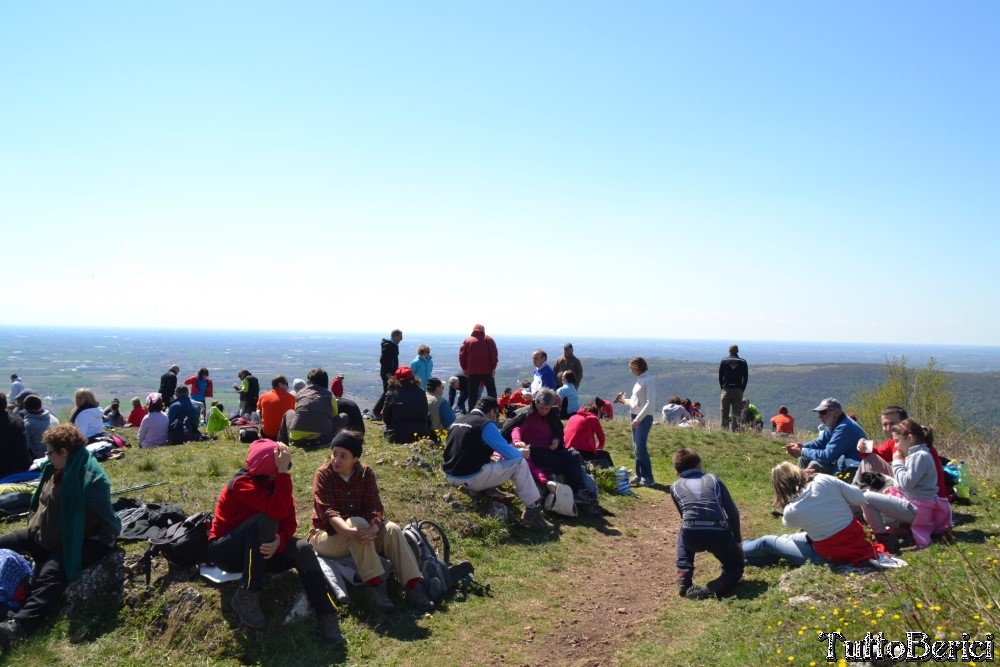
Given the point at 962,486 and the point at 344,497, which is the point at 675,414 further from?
the point at 344,497

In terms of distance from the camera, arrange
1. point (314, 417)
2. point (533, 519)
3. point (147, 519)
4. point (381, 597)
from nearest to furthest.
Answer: point (381, 597)
point (147, 519)
point (533, 519)
point (314, 417)

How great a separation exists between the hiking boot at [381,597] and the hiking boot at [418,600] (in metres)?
0.19

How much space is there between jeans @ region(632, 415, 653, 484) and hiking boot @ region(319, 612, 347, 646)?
6.73 metres

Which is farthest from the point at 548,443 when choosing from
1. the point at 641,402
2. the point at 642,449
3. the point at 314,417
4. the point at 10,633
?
the point at 10,633

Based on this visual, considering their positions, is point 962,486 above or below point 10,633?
above

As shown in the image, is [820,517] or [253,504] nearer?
[253,504]

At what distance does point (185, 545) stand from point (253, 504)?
2.83 ft

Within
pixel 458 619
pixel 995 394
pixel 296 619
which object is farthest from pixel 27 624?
pixel 995 394

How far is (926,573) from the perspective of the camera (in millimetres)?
5688

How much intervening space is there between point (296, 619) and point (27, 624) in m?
2.22

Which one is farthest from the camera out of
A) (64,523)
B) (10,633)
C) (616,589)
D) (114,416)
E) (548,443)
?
(114,416)

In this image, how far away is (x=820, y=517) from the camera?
6.26 metres

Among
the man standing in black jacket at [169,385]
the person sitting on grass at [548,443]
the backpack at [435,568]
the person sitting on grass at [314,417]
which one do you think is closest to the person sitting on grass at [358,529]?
the backpack at [435,568]

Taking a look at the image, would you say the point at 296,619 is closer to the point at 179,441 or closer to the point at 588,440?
the point at 588,440
